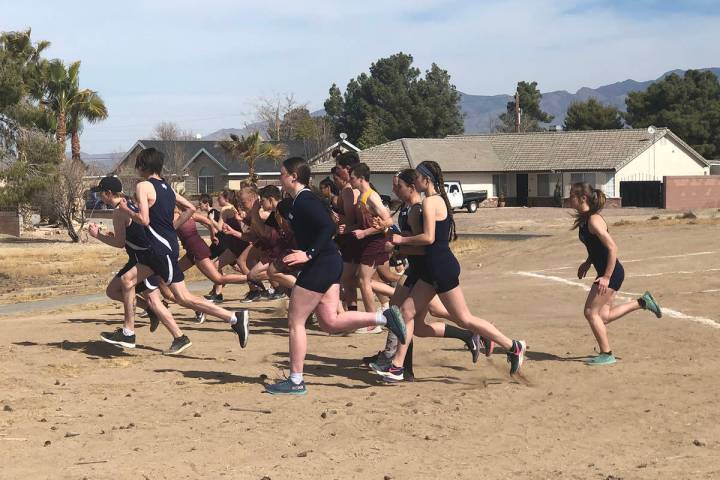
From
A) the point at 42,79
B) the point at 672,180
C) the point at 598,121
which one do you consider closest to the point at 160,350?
the point at 42,79

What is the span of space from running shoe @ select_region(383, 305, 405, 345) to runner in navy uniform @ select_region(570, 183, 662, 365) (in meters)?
2.03

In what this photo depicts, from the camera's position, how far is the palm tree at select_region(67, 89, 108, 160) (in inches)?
1871

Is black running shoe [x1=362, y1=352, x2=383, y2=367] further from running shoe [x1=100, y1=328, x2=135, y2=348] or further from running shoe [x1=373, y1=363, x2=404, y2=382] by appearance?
running shoe [x1=100, y1=328, x2=135, y2=348]

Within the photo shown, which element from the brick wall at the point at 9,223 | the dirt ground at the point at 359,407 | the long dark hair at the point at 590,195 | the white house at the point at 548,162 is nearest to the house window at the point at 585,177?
the white house at the point at 548,162

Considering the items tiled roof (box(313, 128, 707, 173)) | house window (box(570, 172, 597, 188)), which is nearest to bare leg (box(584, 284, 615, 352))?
tiled roof (box(313, 128, 707, 173))

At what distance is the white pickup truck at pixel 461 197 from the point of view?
52.5 m

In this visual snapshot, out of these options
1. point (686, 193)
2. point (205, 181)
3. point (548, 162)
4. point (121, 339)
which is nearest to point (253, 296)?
point (121, 339)

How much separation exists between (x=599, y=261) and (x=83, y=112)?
1669 inches

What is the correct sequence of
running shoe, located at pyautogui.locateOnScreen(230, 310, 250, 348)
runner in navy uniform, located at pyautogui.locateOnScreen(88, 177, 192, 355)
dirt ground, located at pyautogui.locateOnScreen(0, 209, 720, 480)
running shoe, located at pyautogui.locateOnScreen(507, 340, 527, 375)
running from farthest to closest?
runner in navy uniform, located at pyautogui.locateOnScreen(88, 177, 192, 355), running shoe, located at pyautogui.locateOnScreen(230, 310, 250, 348), running shoe, located at pyautogui.locateOnScreen(507, 340, 527, 375), dirt ground, located at pyautogui.locateOnScreen(0, 209, 720, 480)

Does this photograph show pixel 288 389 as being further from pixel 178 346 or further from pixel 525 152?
pixel 525 152

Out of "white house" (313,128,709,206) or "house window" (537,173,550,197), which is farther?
"house window" (537,173,550,197)

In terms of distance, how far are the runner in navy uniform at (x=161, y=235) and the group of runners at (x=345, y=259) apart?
1 cm

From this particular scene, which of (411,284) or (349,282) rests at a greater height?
(411,284)

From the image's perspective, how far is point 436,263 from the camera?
8.06 metres
